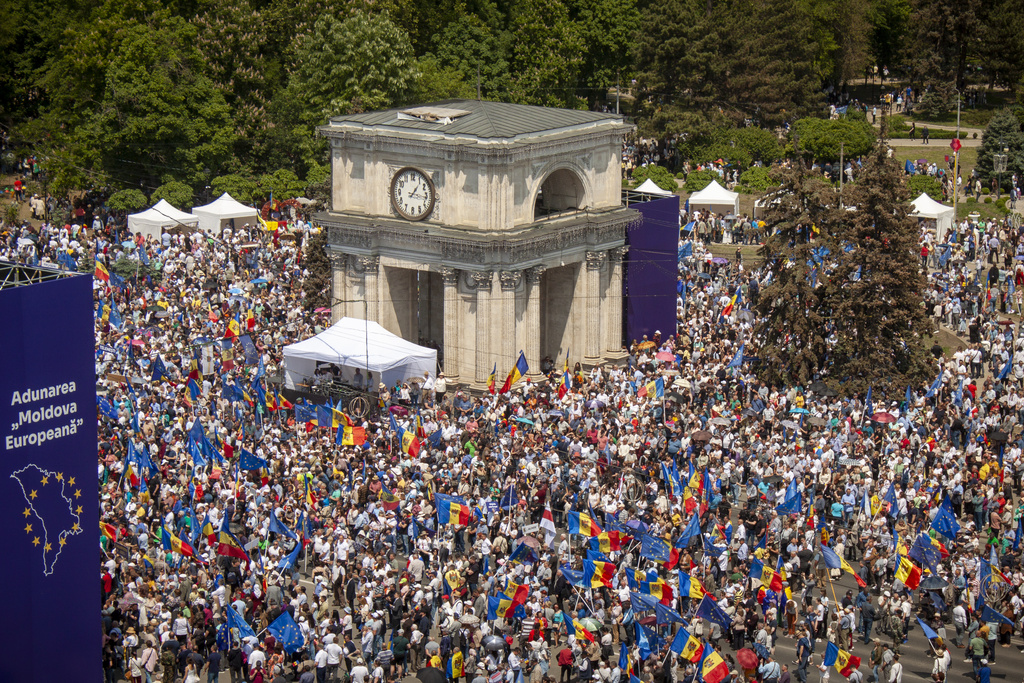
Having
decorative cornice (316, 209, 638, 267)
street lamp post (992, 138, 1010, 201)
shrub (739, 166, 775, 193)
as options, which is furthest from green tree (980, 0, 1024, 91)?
decorative cornice (316, 209, 638, 267)

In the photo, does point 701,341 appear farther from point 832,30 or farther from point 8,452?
point 832,30

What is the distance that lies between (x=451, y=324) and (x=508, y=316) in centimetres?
233

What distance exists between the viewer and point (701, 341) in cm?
6506

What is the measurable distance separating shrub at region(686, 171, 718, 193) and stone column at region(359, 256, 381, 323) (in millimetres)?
33663

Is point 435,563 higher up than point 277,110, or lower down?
lower down

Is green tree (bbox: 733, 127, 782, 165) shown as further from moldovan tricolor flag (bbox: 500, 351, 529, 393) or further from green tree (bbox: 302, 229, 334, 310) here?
moldovan tricolor flag (bbox: 500, 351, 529, 393)

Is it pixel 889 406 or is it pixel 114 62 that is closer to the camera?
pixel 889 406

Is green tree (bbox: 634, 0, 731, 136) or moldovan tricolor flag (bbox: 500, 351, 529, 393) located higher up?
green tree (bbox: 634, 0, 731, 136)

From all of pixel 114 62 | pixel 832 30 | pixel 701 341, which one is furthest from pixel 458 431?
pixel 832 30

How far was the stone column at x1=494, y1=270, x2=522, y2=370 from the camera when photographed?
2382 inches

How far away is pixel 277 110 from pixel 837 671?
2398 inches

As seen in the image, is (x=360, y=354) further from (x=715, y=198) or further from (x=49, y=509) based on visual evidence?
(x=715, y=198)

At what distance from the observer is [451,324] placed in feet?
202

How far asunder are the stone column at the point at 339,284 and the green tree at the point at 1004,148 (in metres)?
44.2
